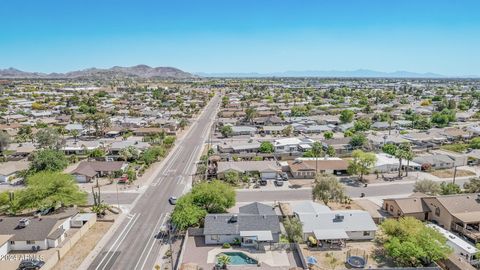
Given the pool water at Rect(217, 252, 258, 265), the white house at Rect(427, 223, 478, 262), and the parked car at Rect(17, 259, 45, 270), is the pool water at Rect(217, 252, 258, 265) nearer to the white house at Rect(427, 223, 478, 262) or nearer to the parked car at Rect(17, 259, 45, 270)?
the parked car at Rect(17, 259, 45, 270)

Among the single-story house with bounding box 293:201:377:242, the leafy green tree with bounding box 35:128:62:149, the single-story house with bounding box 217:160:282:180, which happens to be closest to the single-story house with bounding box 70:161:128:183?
the leafy green tree with bounding box 35:128:62:149

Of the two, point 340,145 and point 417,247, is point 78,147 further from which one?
point 417,247

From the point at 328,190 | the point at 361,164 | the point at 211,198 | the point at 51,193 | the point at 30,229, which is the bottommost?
the point at 30,229

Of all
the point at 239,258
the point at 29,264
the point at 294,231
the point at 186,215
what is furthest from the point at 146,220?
the point at 294,231

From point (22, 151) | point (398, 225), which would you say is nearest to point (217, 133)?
point (22, 151)

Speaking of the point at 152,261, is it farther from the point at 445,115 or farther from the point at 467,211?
the point at 445,115

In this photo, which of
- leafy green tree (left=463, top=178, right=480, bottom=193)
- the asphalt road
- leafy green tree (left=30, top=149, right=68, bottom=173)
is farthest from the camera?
leafy green tree (left=30, top=149, right=68, bottom=173)
